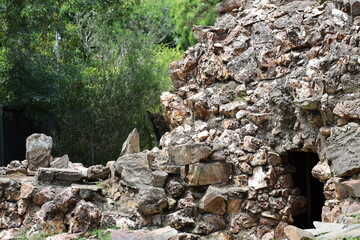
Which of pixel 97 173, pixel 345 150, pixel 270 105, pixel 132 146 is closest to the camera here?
pixel 345 150

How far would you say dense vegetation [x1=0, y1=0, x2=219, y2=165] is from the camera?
17688mm

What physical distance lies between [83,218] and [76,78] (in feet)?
27.9

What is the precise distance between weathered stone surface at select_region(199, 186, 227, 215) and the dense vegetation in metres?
8.01

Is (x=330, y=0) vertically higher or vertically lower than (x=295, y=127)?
higher

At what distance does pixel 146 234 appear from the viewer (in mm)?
10000

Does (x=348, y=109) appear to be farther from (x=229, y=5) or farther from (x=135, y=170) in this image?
(x=229, y=5)

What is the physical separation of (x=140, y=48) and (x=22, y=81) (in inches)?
225

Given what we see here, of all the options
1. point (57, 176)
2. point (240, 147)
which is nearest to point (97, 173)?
point (57, 176)

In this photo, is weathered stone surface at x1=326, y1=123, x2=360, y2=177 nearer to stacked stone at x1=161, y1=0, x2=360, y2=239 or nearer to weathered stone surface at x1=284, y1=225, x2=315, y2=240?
stacked stone at x1=161, y1=0, x2=360, y2=239

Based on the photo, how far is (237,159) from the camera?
36.3 ft

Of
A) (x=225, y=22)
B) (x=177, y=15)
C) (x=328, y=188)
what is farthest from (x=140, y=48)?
(x=328, y=188)

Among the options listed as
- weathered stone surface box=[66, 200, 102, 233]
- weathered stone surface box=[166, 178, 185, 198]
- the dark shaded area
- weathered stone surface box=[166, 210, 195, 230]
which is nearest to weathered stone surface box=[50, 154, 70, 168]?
weathered stone surface box=[66, 200, 102, 233]

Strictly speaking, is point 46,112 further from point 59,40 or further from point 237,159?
point 237,159

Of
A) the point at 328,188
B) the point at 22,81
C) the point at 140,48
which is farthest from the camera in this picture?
the point at 140,48
